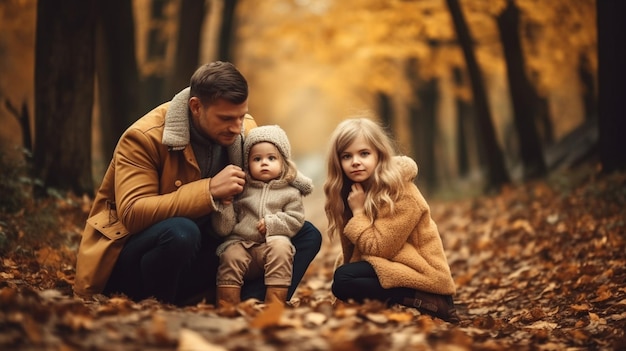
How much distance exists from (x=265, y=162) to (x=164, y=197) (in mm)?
735

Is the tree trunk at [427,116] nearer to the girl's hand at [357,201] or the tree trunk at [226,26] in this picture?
the tree trunk at [226,26]

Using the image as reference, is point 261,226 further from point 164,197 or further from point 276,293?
point 164,197

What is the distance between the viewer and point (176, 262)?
387 centimetres

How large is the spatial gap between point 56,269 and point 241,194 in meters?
1.94

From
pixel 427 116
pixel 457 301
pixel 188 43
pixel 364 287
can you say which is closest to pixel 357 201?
pixel 364 287

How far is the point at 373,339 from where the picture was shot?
110 inches

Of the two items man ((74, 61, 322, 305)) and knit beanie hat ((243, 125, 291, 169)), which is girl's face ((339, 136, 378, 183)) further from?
man ((74, 61, 322, 305))

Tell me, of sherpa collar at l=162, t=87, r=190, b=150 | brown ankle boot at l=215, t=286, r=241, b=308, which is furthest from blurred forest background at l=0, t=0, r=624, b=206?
brown ankle boot at l=215, t=286, r=241, b=308

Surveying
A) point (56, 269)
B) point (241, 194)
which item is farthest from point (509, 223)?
point (56, 269)

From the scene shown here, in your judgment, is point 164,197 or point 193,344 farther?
point 164,197

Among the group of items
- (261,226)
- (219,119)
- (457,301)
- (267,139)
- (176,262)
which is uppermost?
(219,119)

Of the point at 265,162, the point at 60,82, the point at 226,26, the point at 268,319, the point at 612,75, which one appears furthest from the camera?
the point at 226,26

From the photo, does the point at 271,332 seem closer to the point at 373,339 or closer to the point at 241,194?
the point at 373,339

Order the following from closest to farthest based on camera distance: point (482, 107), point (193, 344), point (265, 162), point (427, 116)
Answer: point (193, 344)
point (265, 162)
point (482, 107)
point (427, 116)
